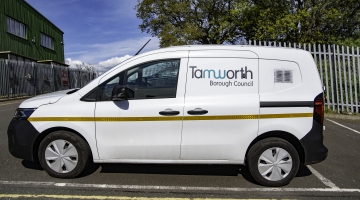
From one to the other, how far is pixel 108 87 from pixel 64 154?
3.65 ft

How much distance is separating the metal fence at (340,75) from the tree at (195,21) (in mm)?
13333

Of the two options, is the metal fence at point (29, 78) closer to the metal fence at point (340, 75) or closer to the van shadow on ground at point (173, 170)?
the van shadow on ground at point (173, 170)

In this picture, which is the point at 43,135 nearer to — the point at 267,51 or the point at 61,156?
the point at 61,156

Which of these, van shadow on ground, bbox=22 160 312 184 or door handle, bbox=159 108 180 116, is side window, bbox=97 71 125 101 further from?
van shadow on ground, bbox=22 160 312 184

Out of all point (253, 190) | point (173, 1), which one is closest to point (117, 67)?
point (253, 190)

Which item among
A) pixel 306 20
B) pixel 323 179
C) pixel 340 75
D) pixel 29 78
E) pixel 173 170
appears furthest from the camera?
pixel 29 78

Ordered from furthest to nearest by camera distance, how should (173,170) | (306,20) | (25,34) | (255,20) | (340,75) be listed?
(25,34)
(255,20)
(306,20)
(340,75)
(173,170)

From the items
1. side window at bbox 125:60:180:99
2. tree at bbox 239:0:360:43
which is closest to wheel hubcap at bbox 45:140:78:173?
side window at bbox 125:60:180:99

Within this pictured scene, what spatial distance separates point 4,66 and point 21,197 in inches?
612

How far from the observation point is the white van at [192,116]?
3744 millimetres

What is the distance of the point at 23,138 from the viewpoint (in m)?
3.90

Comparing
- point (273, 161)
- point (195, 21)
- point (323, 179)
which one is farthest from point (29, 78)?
point (323, 179)

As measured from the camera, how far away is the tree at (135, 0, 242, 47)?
78.3 ft

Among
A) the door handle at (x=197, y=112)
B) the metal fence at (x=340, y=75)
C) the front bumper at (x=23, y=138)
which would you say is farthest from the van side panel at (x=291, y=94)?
the metal fence at (x=340, y=75)
